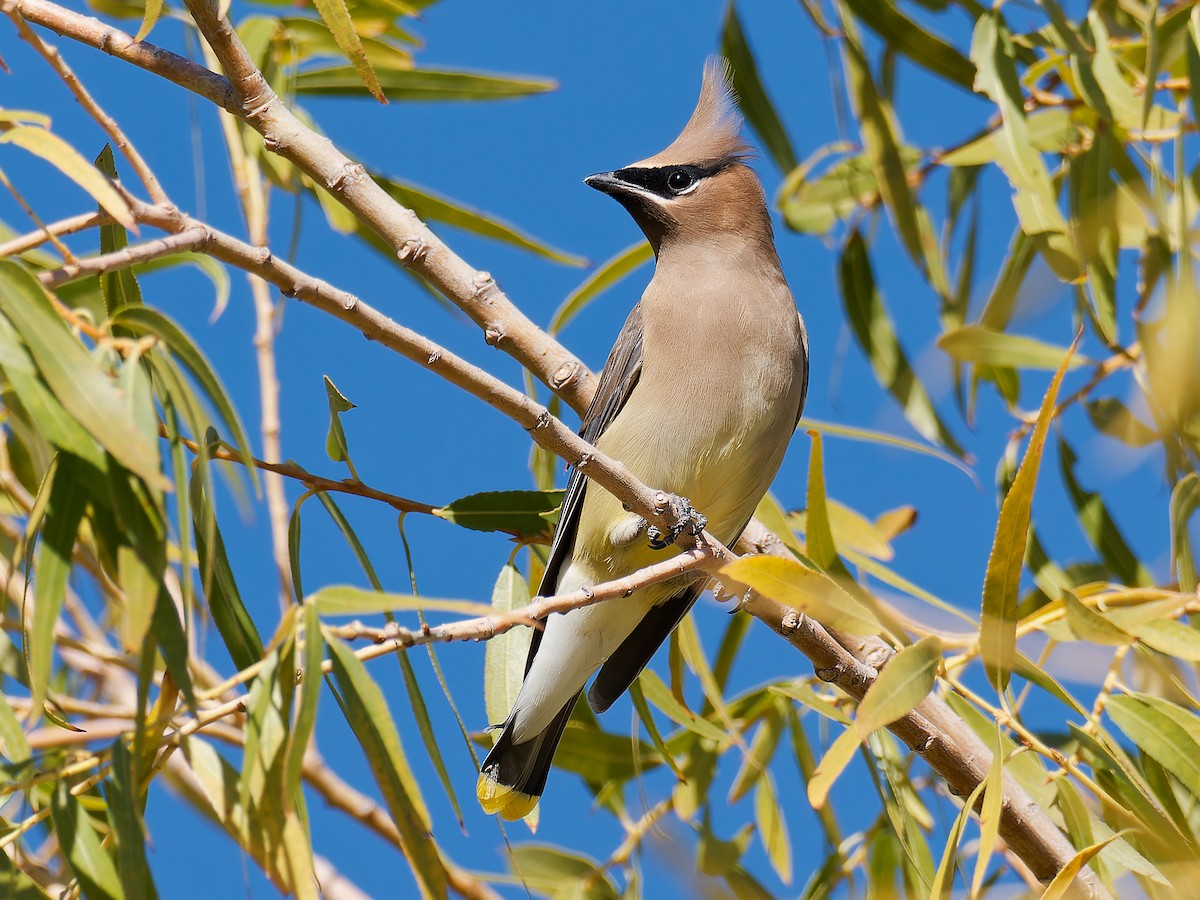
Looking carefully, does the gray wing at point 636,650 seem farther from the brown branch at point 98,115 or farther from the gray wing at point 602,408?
the brown branch at point 98,115

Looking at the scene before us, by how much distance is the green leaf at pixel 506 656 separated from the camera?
9.32 feet

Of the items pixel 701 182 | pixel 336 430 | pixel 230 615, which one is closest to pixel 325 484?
pixel 336 430

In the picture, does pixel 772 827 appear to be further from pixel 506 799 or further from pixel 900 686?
pixel 900 686

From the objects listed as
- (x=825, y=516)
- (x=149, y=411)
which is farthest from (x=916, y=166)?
(x=149, y=411)

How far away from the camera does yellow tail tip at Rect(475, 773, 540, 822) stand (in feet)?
10.4

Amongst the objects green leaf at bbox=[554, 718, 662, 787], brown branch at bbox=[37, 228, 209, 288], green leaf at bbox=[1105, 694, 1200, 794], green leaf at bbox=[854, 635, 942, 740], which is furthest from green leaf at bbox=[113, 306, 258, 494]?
green leaf at bbox=[554, 718, 662, 787]

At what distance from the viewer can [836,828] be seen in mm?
3514

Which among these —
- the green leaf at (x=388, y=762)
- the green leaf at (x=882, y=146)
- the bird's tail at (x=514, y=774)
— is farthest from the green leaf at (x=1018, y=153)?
the green leaf at (x=388, y=762)

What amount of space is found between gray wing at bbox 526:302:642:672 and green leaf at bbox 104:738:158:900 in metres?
1.38

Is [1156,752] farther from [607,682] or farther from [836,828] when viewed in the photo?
[607,682]

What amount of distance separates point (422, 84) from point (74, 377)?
2.05 metres

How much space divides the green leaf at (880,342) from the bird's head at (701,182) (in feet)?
0.92

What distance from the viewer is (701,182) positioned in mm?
4000

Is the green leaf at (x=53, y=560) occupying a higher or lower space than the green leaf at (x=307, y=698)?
higher
